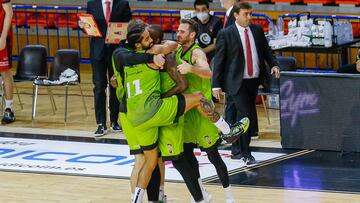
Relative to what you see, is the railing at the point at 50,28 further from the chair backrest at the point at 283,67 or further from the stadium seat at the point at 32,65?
the chair backrest at the point at 283,67

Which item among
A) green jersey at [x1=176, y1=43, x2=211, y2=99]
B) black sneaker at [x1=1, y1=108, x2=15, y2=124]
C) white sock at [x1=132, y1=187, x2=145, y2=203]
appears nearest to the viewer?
white sock at [x1=132, y1=187, x2=145, y2=203]

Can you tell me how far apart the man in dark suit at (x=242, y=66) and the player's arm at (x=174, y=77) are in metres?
2.48

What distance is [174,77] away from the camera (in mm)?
10047

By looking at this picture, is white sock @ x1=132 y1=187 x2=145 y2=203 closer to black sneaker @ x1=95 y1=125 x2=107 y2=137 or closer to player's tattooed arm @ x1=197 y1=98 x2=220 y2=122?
player's tattooed arm @ x1=197 y1=98 x2=220 y2=122

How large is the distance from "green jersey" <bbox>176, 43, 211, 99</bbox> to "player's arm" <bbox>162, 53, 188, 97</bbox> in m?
0.21

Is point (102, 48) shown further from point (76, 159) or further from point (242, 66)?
point (242, 66)

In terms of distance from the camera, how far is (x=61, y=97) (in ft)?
59.6

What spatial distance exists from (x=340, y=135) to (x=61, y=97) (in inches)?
250

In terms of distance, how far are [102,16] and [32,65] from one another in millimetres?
2050

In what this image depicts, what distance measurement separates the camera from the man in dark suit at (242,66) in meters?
12.6

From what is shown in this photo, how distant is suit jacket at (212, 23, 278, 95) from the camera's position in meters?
12.6

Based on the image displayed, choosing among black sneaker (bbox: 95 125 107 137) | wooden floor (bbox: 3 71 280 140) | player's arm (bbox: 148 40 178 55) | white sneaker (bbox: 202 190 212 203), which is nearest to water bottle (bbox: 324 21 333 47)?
wooden floor (bbox: 3 71 280 140)

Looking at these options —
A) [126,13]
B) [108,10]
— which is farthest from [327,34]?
[108,10]

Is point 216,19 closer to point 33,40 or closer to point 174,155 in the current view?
point 174,155
